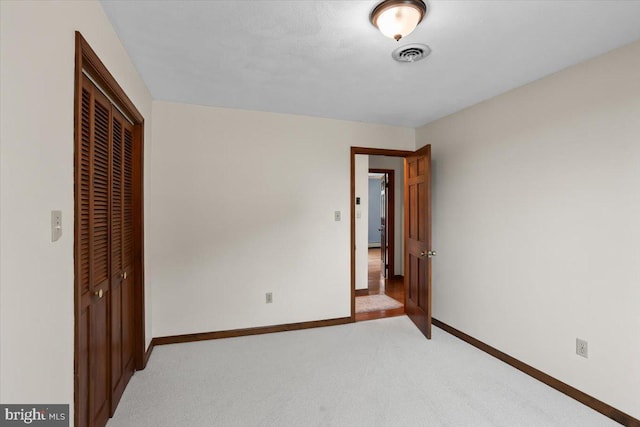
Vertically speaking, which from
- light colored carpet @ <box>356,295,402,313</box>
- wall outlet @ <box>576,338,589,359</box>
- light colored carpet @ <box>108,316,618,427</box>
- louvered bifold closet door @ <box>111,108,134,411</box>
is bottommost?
light colored carpet @ <box>108,316,618,427</box>

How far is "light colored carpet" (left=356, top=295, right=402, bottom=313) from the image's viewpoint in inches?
167

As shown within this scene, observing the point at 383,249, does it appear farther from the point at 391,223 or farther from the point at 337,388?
the point at 337,388

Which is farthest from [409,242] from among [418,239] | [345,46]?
[345,46]

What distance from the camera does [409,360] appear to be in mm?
2785

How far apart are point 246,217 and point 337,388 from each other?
5.97ft

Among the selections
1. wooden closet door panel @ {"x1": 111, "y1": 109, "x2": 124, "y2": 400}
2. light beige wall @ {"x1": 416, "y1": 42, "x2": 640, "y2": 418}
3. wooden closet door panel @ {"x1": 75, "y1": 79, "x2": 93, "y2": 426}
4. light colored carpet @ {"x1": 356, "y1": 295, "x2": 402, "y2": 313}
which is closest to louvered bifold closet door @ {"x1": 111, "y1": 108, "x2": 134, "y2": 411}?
wooden closet door panel @ {"x1": 111, "y1": 109, "x2": 124, "y2": 400}

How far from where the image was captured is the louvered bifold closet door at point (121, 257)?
206cm

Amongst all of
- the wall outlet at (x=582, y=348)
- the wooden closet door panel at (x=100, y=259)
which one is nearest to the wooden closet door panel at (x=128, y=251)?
the wooden closet door panel at (x=100, y=259)

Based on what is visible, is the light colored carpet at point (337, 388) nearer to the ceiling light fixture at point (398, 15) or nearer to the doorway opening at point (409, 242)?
the doorway opening at point (409, 242)

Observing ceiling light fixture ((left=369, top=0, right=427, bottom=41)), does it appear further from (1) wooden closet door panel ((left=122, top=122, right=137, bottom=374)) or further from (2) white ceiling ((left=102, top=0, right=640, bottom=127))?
(1) wooden closet door panel ((left=122, top=122, right=137, bottom=374))
